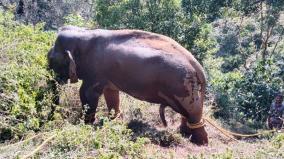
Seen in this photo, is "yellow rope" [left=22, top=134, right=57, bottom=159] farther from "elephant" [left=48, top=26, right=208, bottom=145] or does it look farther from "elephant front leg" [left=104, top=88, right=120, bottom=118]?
"elephant front leg" [left=104, top=88, right=120, bottom=118]

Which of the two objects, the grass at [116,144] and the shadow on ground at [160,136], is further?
the shadow on ground at [160,136]

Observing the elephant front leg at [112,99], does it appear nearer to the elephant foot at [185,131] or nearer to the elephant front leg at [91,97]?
the elephant front leg at [91,97]

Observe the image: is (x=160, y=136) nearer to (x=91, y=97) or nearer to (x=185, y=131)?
(x=185, y=131)

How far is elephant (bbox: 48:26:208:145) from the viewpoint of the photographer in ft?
28.0

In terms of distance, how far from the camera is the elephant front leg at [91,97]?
9.14 m

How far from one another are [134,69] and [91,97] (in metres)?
0.98

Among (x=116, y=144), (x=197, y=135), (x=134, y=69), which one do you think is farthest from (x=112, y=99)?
(x=116, y=144)

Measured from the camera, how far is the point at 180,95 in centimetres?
848

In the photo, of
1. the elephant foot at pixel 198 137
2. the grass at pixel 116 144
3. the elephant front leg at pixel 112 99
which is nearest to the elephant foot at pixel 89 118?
the grass at pixel 116 144

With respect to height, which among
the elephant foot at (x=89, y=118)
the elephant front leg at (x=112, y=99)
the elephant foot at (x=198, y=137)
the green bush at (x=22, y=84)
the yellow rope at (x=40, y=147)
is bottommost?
the elephant foot at (x=198, y=137)

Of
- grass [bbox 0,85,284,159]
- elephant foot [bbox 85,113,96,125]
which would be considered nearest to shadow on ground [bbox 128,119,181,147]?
grass [bbox 0,85,284,159]

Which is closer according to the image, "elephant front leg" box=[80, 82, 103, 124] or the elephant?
the elephant

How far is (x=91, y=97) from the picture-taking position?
360 inches

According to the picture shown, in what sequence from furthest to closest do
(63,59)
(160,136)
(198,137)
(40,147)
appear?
(63,59) < (198,137) < (160,136) < (40,147)
